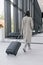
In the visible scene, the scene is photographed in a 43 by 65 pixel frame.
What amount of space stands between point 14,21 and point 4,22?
1505mm

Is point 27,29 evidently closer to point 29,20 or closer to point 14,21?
point 29,20

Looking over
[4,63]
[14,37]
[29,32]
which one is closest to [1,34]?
[14,37]

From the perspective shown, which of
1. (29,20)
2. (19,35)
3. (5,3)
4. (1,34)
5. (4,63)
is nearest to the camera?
(4,63)

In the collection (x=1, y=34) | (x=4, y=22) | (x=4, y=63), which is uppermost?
(x=4, y=22)

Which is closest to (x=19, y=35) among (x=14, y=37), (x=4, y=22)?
(x=14, y=37)

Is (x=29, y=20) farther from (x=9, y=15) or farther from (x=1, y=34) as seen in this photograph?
(x=9, y=15)

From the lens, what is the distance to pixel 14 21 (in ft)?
45.8

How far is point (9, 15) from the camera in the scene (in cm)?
1288

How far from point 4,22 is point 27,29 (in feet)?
19.5

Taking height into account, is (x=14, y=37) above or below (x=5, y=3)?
below

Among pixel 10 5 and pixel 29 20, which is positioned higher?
pixel 10 5

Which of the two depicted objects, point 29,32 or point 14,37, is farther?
point 14,37

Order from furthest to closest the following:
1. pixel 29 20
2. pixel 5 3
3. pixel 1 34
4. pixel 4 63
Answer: pixel 5 3 < pixel 1 34 < pixel 29 20 < pixel 4 63

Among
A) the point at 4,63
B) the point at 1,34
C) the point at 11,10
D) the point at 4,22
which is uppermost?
the point at 11,10
